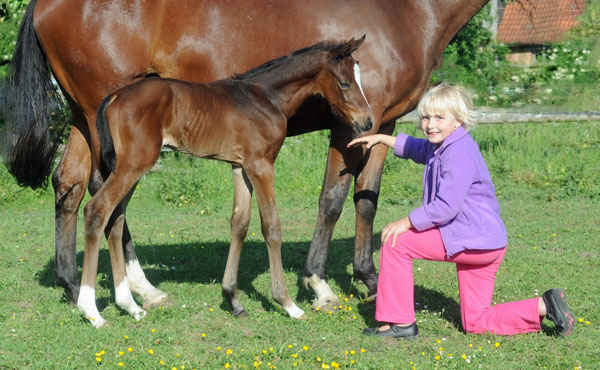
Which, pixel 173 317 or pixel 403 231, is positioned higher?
pixel 403 231

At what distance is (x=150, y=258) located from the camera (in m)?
6.20

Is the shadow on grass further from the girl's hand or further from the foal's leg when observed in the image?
the girl's hand

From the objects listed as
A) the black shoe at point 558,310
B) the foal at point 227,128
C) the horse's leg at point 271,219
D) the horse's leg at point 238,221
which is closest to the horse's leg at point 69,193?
the foal at point 227,128

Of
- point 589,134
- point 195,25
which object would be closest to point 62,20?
point 195,25

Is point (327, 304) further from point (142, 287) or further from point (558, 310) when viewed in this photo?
point (558, 310)

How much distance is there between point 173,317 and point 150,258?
1.95 meters

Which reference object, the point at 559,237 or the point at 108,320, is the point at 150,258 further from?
the point at 559,237

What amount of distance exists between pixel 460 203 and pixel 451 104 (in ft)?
1.93

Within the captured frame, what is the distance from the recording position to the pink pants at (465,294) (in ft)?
12.9

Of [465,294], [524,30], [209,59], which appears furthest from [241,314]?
[524,30]

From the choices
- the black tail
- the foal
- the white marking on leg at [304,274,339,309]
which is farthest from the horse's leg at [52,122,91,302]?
the white marking on leg at [304,274,339,309]

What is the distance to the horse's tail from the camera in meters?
5.00

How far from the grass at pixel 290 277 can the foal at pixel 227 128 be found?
0.33m

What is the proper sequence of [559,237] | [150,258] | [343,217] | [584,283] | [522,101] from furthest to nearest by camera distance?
1. [522,101]
2. [343,217]
3. [559,237]
4. [150,258]
5. [584,283]
